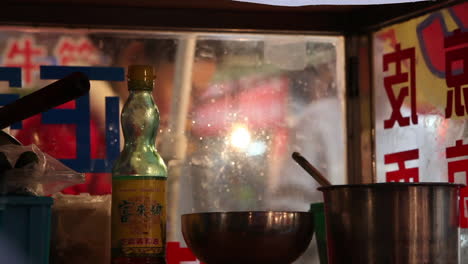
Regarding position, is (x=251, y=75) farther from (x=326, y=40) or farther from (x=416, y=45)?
(x=416, y=45)

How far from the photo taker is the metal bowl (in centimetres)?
110

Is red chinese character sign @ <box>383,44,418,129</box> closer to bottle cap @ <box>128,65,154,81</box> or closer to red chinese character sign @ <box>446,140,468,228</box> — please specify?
red chinese character sign @ <box>446,140,468,228</box>

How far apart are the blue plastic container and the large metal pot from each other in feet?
1.38

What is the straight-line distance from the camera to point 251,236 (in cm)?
109

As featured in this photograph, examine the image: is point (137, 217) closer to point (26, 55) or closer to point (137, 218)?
point (137, 218)

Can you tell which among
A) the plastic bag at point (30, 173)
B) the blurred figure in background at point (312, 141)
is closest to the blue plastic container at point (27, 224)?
the plastic bag at point (30, 173)

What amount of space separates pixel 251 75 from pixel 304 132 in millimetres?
270

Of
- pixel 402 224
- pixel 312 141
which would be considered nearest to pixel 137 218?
pixel 402 224

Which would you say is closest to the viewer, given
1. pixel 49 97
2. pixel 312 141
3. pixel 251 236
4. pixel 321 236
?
pixel 49 97

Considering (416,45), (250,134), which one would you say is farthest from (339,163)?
(416,45)

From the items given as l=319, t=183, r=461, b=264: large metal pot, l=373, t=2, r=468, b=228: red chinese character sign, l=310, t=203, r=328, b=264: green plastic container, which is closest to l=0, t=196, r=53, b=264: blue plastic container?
l=319, t=183, r=461, b=264: large metal pot

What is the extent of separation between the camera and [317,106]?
8.90 ft

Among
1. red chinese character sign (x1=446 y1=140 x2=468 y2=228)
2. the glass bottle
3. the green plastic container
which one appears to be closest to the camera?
the glass bottle

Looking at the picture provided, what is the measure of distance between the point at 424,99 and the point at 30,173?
1630 millimetres
